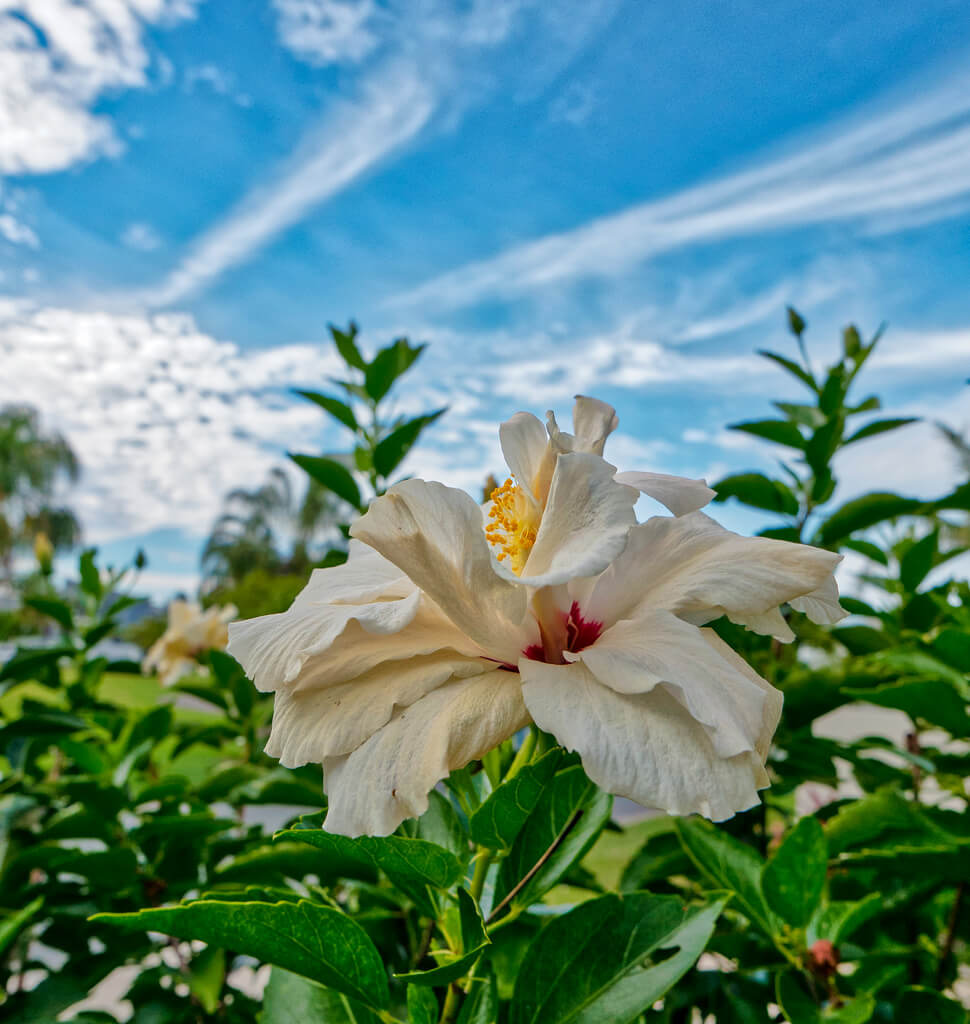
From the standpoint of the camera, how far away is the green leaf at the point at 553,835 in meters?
0.57

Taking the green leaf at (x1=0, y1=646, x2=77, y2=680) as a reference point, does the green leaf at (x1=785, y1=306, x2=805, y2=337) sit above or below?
above

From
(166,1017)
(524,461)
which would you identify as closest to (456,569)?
(524,461)

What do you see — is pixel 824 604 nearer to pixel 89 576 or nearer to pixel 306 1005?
pixel 306 1005

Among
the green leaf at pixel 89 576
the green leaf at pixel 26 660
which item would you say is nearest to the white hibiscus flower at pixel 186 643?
the green leaf at pixel 89 576

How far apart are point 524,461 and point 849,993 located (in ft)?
2.67

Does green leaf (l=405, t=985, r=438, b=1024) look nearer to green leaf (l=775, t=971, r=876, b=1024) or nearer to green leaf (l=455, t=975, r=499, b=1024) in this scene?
green leaf (l=455, t=975, r=499, b=1024)

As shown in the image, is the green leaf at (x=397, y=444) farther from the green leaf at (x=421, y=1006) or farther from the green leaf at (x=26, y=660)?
the green leaf at (x=421, y=1006)

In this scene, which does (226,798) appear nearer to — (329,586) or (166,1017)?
(166,1017)

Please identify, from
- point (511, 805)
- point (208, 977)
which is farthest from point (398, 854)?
point (208, 977)

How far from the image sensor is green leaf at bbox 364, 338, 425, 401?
4.50ft

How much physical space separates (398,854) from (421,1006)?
13 cm

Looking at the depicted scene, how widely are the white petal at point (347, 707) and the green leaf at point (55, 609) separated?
53.3 inches

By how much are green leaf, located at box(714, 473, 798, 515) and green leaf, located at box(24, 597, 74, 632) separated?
1383 millimetres

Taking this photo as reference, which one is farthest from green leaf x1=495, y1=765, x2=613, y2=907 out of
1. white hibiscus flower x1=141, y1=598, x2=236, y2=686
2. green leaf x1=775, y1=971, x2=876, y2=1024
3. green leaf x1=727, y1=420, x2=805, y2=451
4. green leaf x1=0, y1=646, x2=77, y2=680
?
white hibiscus flower x1=141, y1=598, x2=236, y2=686
